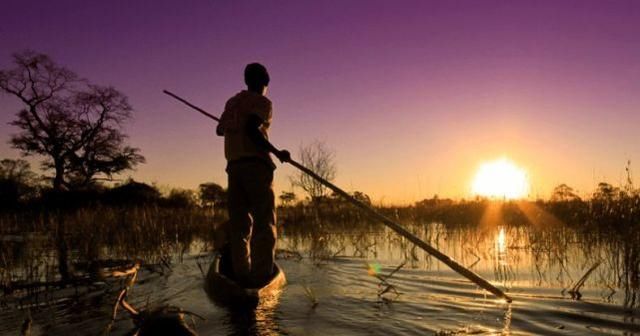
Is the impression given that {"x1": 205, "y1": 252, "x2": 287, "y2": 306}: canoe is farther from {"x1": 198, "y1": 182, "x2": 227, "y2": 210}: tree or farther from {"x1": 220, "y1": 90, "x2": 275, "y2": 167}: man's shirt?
{"x1": 198, "y1": 182, "x2": 227, "y2": 210}: tree

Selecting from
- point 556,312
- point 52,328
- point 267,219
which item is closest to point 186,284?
point 267,219

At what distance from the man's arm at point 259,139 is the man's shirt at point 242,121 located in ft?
0.27

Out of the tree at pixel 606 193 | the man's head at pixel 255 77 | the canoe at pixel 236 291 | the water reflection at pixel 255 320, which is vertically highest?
the man's head at pixel 255 77

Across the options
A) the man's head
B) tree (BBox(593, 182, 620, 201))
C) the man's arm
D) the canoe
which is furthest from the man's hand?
tree (BBox(593, 182, 620, 201))

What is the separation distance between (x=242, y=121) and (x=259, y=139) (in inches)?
13.3

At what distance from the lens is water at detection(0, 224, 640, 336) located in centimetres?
392

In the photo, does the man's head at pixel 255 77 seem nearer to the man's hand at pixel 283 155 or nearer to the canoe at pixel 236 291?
the man's hand at pixel 283 155

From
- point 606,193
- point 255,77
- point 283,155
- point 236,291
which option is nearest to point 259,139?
point 283,155

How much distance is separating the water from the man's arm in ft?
5.04

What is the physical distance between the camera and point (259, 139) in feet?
16.9

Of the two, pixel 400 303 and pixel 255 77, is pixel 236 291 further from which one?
pixel 255 77

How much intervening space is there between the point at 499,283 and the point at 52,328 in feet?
16.2

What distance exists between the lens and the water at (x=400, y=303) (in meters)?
3.92

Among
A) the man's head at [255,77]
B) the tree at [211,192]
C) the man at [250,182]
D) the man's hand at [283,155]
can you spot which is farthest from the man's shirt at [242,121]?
the tree at [211,192]
